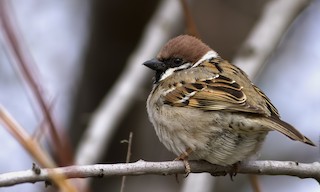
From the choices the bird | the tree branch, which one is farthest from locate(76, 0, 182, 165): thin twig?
the tree branch

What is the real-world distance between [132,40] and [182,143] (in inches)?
144

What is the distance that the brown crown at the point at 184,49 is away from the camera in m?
4.18

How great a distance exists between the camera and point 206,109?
3.59 metres

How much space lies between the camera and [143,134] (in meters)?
6.70

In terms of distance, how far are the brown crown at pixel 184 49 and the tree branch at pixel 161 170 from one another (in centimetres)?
95

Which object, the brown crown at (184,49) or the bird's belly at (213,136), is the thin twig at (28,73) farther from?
the brown crown at (184,49)

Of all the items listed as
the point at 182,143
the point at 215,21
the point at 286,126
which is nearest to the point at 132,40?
the point at 215,21

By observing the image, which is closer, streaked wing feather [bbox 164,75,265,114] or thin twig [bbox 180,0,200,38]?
streaked wing feather [bbox 164,75,265,114]

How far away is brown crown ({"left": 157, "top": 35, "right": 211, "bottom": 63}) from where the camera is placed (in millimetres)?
4184

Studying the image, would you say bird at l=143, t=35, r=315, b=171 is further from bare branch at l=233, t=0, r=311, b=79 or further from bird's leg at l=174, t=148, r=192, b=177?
bare branch at l=233, t=0, r=311, b=79

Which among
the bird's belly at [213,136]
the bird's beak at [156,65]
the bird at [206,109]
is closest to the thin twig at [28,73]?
the bird at [206,109]

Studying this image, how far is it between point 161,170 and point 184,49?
4.98 feet

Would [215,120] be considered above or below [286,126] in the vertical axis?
below

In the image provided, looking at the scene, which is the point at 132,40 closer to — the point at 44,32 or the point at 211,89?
the point at 44,32
